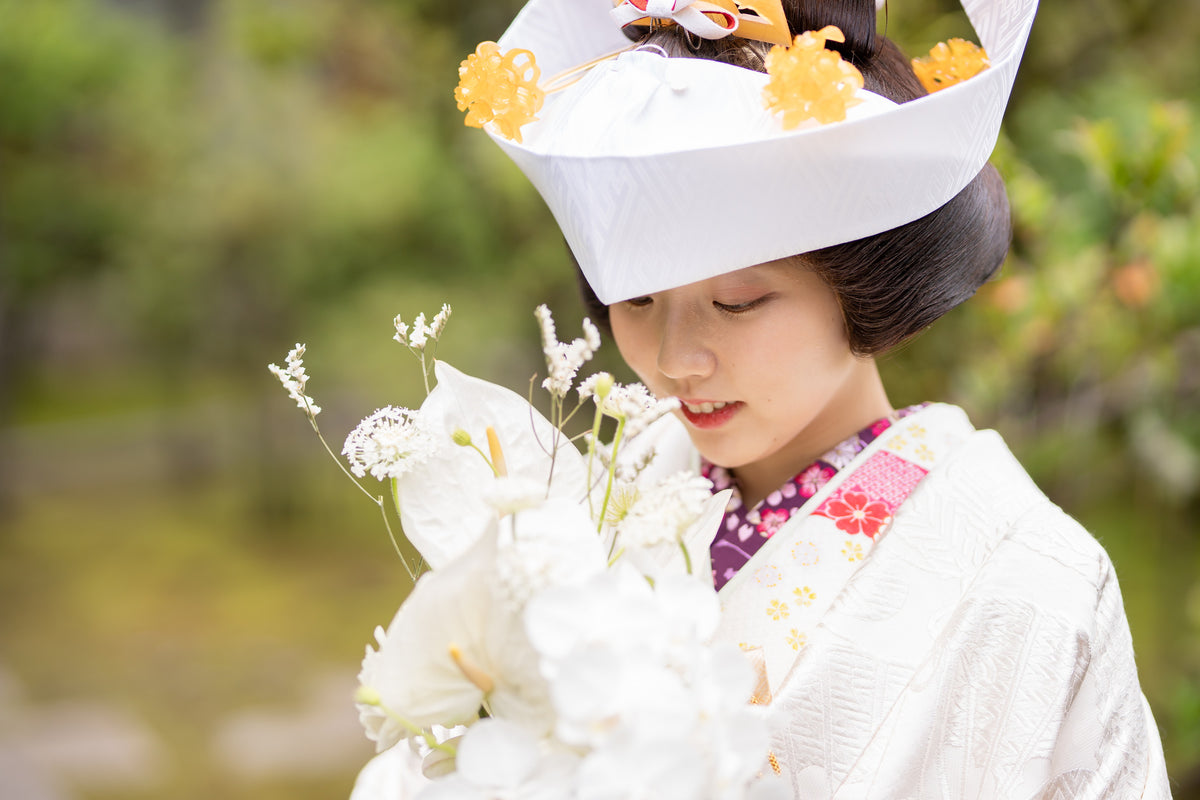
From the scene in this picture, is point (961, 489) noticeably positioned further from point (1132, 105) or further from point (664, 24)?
point (1132, 105)

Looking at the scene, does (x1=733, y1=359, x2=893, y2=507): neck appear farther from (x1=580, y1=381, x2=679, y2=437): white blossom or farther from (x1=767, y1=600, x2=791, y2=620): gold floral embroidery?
(x1=580, y1=381, x2=679, y2=437): white blossom

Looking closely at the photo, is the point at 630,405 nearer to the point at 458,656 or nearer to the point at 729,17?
the point at 458,656

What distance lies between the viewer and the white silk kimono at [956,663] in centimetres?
83

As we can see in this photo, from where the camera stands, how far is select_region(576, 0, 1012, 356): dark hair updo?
34.6 inches

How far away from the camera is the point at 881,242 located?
2.89 ft

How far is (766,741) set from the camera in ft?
1.84

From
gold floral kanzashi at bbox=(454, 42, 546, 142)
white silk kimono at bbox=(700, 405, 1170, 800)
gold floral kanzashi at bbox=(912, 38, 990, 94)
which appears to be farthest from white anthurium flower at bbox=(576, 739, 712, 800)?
gold floral kanzashi at bbox=(912, 38, 990, 94)

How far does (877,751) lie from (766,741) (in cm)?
33

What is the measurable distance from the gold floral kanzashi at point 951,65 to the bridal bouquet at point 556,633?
1.73ft

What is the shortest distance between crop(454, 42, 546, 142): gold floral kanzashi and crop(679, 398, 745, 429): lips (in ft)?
0.98

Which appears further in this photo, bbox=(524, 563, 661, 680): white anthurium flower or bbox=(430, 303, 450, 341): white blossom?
bbox=(430, 303, 450, 341): white blossom

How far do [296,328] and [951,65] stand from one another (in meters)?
4.26

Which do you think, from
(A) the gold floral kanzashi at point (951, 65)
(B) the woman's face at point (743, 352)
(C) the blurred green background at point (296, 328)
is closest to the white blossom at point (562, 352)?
(B) the woman's face at point (743, 352)

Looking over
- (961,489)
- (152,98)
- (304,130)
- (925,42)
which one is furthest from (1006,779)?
(152,98)
